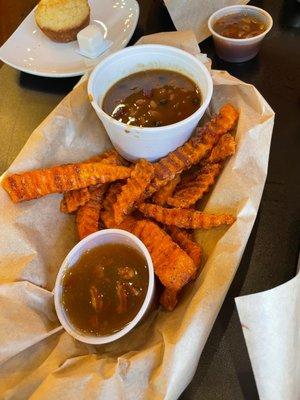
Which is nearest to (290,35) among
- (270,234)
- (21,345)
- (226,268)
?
(270,234)

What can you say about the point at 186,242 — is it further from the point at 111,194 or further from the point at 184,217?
the point at 111,194

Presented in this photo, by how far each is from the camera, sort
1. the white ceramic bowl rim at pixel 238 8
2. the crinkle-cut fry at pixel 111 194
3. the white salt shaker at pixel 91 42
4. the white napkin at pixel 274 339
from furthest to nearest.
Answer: the white salt shaker at pixel 91 42
the white ceramic bowl rim at pixel 238 8
the crinkle-cut fry at pixel 111 194
the white napkin at pixel 274 339

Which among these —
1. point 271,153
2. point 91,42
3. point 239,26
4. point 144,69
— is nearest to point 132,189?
point 144,69

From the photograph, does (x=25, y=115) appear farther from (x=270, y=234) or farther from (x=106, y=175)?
(x=270, y=234)

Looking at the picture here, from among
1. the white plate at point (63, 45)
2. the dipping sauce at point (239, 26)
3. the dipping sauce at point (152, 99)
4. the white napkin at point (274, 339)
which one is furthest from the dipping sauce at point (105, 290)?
the dipping sauce at point (239, 26)

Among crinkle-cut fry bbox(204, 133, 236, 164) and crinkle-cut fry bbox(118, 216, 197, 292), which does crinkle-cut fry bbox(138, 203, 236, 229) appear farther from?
crinkle-cut fry bbox(204, 133, 236, 164)

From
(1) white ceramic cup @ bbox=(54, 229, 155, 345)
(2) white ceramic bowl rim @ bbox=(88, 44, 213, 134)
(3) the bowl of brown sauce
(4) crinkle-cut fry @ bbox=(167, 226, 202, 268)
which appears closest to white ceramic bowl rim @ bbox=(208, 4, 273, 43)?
(3) the bowl of brown sauce

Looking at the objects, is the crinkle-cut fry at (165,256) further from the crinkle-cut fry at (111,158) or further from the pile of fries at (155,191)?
the crinkle-cut fry at (111,158)
